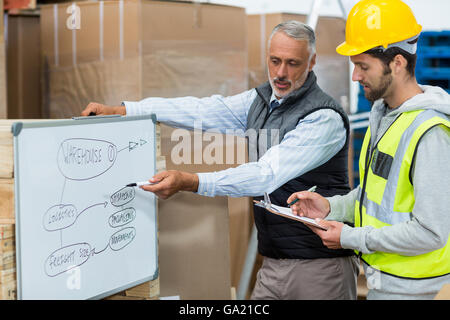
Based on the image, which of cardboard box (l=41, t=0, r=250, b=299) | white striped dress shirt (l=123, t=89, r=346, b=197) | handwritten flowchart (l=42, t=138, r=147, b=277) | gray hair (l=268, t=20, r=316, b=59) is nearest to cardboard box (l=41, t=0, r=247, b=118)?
cardboard box (l=41, t=0, r=250, b=299)

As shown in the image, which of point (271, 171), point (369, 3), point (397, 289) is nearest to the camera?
point (397, 289)

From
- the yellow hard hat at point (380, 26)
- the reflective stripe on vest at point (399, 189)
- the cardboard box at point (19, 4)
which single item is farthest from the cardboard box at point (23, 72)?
the reflective stripe on vest at point (399, 189)

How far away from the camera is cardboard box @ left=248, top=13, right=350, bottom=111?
13.3 feet

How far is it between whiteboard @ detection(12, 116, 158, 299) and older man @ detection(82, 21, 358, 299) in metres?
0.42

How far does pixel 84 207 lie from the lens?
6.91ft

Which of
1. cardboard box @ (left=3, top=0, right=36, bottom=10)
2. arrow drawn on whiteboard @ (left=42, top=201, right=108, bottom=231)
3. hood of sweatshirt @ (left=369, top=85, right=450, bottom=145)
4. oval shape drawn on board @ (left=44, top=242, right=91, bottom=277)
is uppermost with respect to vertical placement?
cardboard box @ (left=3, top=0, right=36, bottom=10)

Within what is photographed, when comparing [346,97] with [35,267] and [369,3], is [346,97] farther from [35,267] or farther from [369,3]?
[35,267]

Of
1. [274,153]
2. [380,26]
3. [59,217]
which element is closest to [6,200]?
[59,217]

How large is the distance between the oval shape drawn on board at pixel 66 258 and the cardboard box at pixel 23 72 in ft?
6.22

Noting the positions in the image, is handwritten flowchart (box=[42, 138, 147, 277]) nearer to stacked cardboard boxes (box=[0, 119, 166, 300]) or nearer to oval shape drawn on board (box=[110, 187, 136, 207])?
oval shape drawn on board (box=[110, 187, 136, 207])

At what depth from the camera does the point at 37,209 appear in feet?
6.36
